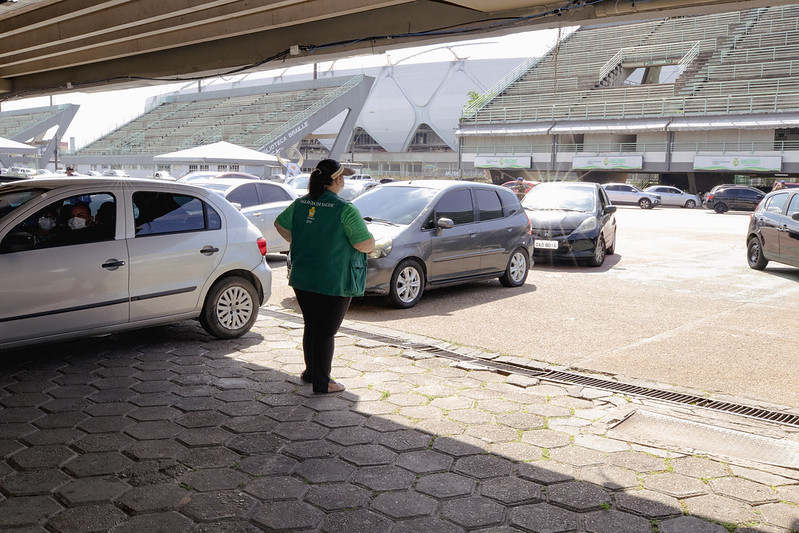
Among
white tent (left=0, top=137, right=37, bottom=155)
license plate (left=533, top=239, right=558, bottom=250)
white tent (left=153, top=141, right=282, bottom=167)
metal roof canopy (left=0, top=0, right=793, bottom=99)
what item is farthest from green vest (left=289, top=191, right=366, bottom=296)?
white tent (left=153, top=141, right=282, bottom=167)

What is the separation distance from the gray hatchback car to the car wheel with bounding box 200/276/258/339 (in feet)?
5.95

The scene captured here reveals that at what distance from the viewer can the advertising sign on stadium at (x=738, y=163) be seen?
39.0 metres

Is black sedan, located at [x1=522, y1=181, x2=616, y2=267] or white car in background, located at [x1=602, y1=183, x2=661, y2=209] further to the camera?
white car in background, located at [x1=602, y1=183, x2=661, y2=209]

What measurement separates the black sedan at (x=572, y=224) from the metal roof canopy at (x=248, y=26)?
5.75m

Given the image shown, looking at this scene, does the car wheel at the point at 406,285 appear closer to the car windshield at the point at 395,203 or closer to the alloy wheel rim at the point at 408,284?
the alloy wheel rim at the point at 408,284

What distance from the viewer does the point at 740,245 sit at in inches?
701

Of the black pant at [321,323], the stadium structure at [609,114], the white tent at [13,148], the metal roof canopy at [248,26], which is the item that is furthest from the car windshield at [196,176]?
the stadium structure at [609,114]

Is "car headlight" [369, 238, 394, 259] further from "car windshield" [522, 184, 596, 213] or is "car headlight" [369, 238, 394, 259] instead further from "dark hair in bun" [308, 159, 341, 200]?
"car windshield" [522, 184, 596, 213]

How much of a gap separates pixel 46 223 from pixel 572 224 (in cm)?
982

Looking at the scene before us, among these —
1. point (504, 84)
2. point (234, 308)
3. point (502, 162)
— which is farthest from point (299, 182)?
point (504, 84)

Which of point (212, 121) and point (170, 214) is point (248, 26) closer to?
point (170, 214)

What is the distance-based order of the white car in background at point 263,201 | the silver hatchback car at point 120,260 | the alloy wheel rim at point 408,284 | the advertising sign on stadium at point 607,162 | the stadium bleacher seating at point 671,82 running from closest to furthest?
1. the silver hatchback car at point 120,260
2. the alloy wheel rim at point 408,284
3. the white car in background at point 263,201
4. the stadium bleacher seating at point 671,82
5. the advertising sign on stadium at point 607,162

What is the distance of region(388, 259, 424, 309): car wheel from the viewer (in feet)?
28.8

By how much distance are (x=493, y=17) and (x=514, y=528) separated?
5406 mm
